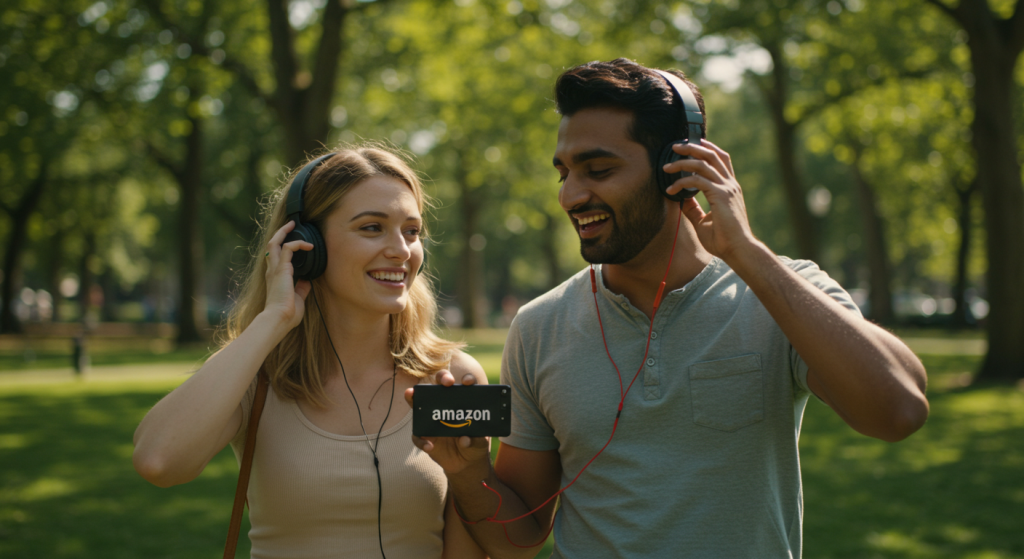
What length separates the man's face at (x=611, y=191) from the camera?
259 cm

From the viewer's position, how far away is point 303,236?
9.93 feet

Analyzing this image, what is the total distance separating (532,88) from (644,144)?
24393 millimetres

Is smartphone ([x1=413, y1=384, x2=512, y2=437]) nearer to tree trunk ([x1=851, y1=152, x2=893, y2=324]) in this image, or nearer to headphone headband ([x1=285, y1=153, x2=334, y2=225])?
headphone headband ([x1=285, y1=153, x2=334, y2=225])

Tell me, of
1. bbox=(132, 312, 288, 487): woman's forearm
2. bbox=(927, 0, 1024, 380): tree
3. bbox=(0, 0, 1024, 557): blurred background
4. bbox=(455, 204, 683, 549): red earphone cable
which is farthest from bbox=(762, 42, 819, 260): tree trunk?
bbox=(132, 312, 288, 487): woman's forearm

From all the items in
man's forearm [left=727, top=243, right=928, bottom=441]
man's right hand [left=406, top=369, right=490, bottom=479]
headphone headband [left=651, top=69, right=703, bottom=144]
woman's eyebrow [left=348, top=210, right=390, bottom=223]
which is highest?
headphone headband [left=651, top=69, right=703, bottom=144]

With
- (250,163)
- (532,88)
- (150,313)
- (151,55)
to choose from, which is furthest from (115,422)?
(150,313)

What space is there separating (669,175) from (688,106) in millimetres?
242

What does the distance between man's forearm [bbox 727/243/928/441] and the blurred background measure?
53.5 inches

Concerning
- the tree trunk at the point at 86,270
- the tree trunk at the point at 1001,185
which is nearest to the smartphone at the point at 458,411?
the tree trunk at the point at 1001,185

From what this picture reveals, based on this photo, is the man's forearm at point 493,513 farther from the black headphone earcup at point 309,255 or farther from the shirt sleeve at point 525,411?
the black headphone earcup at point 309,255

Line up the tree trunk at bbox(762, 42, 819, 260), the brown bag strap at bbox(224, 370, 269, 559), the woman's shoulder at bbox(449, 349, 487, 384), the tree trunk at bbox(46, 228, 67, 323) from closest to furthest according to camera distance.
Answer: the brown bag strap at bbox(224, 370, 269, 559)
the woman's shoulder at bbox(449, 349, 487, 384)
the tree trunk at bbox(762, 42, 819, 260)
the tree trunk at bbox(46, 228, 67, 323)

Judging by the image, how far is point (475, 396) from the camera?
2443 millimetres

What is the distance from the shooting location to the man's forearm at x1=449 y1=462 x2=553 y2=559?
268 cm

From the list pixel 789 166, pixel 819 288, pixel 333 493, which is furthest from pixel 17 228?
pixel 819 288
